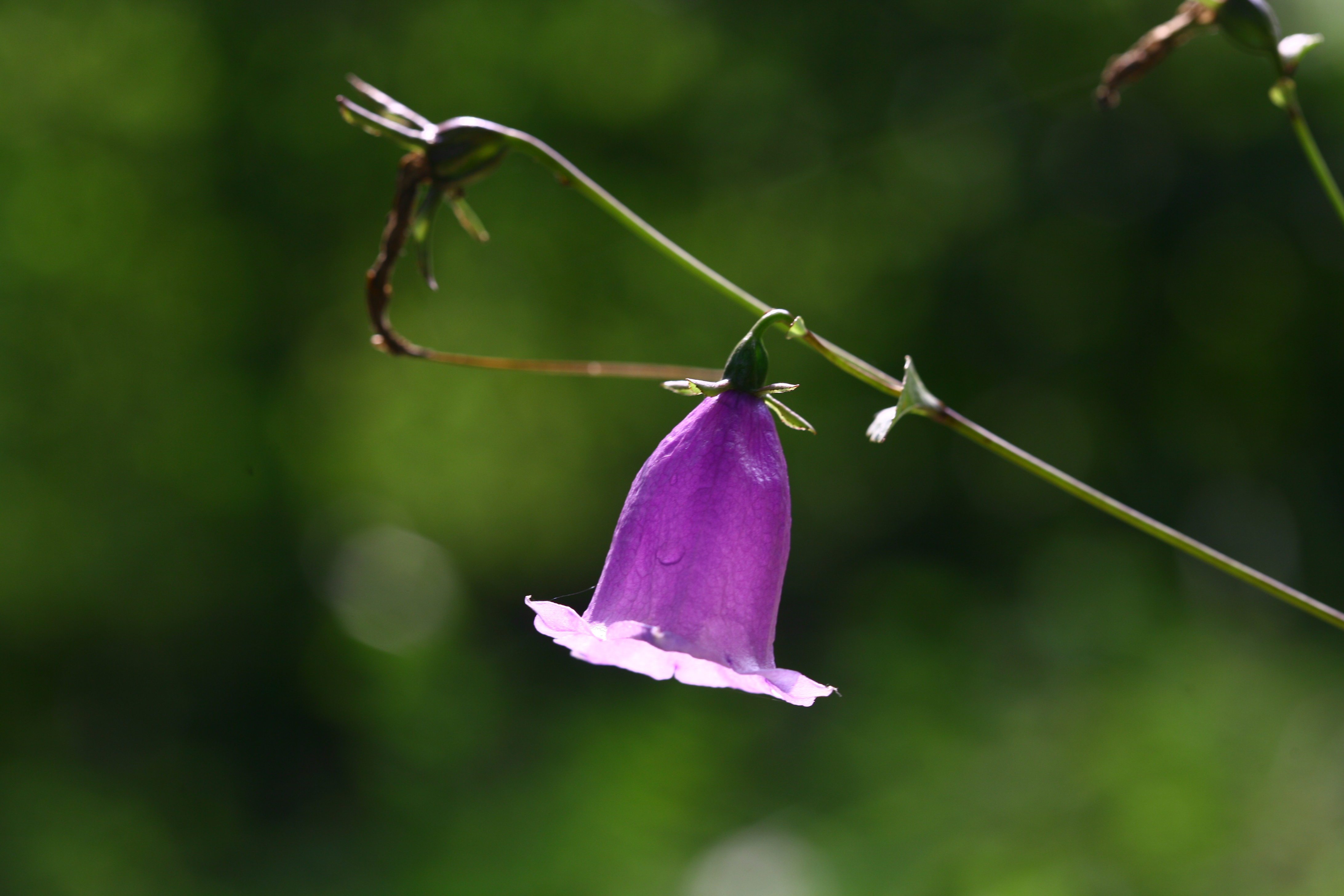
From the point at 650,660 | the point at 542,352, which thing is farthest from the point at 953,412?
the point at 542,352

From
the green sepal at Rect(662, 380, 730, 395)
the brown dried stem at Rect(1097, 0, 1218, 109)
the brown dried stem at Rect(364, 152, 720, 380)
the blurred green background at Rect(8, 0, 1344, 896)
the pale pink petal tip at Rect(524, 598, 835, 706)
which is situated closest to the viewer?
the pale pink petal tip at Rect(524, 598, 835, 706)

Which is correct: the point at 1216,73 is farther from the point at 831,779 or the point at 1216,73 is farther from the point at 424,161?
the point at 424,161

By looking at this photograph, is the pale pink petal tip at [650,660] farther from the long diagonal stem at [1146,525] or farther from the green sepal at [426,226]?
the green sepal at [426,226]

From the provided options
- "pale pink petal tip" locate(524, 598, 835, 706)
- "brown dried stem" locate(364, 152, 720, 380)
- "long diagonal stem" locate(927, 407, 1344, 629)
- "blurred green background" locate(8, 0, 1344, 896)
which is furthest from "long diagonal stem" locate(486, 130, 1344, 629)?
"blurred green background" locate(8, 0, 1344, 896)

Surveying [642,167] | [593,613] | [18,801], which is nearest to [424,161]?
[593,613]

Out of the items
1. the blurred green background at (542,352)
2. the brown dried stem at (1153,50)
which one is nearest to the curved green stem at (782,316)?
the brown dried stem at (1153,50)

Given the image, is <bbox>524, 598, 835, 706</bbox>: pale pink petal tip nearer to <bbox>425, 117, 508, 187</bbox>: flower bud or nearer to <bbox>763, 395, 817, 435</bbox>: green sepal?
<bbox>763, 395, 817, 435</bbox>: green sepal
